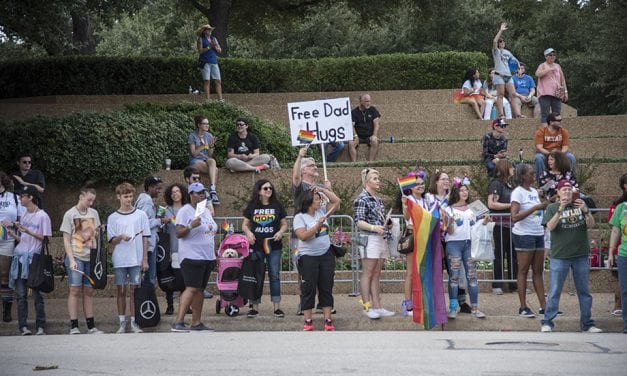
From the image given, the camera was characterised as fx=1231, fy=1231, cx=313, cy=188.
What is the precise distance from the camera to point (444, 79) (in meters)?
32.1

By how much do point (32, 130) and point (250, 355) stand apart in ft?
34.2

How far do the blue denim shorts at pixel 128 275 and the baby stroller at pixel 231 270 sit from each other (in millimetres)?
1049

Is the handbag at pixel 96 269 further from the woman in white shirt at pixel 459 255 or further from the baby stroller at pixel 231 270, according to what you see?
the woman in white shirt at pixel 459 255

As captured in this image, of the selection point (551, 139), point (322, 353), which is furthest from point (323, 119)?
point (322, 353)

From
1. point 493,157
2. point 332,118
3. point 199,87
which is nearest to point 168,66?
point 199,87

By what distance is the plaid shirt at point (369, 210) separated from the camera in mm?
15242

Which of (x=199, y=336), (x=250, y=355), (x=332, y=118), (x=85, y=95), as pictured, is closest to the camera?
(x=250, y=355)

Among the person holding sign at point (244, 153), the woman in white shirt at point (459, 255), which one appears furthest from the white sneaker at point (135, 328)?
the person holding sign at point (244, 153)

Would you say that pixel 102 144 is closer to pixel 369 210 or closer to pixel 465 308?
pixel 369 210

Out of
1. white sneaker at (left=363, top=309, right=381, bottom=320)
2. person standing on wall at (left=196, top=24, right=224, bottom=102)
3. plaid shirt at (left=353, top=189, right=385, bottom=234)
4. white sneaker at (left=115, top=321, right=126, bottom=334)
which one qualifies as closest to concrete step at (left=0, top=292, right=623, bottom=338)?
white sneaker at (left=363, top=309, right=381, bottom=320)

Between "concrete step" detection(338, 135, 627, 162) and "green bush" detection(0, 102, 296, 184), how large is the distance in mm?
3955

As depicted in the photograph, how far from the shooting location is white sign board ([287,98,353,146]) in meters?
17.1

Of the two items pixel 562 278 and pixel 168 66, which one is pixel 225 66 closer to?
pixel 168 66

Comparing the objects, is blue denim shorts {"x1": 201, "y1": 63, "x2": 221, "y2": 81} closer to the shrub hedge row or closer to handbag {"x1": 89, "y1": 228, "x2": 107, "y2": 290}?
the shrub hedge row
